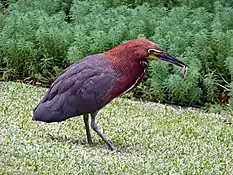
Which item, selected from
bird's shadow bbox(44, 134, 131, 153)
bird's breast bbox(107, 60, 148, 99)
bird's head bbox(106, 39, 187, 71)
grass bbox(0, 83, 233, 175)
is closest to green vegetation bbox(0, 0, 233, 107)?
grass bbox(0, 83, 233, 175)

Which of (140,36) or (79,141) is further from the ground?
(79,141)

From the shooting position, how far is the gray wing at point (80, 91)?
6.73 meters

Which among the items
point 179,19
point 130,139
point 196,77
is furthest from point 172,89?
point 130,139

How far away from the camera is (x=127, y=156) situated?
21.5 feet

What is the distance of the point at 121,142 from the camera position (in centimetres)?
724

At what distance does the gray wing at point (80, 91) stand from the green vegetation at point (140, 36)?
3312mm

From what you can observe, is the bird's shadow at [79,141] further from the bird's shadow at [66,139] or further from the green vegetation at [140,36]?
the green vegetation at [140,36]

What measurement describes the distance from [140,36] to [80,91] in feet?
13.5

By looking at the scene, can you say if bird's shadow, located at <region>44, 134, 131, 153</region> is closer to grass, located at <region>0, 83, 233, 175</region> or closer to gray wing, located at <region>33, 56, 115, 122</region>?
grass, located at <region>0, 83, 233, 175</region>

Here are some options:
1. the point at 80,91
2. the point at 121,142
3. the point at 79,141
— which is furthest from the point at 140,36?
the point at 80,91

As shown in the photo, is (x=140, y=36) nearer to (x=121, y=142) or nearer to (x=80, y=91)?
(x=121, y=142)

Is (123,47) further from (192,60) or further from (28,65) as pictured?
(28,65)

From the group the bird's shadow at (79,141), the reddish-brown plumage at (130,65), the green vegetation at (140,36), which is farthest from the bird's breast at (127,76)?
the green vegetation at (140,36)

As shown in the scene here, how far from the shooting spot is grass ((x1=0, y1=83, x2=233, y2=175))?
604 centimetres
